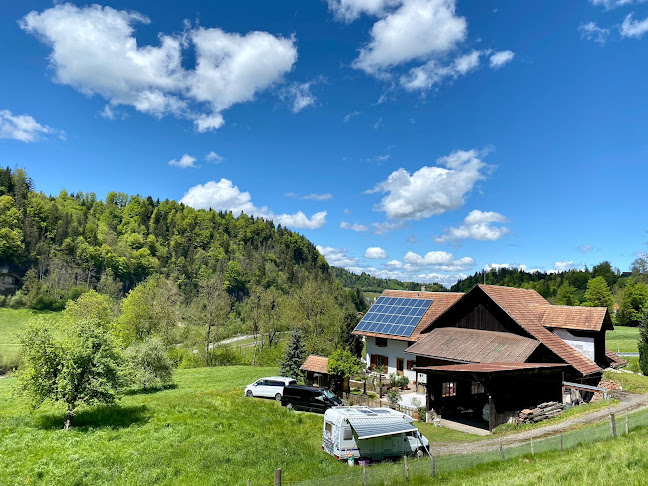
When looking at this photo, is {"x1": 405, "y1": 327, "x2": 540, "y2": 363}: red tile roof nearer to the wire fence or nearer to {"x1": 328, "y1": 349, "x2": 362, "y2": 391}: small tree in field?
{"x1": 328, "y1": 349, "x2": 362, "y2": 391}: small tree in field

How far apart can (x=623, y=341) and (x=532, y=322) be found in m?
53.9

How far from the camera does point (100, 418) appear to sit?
20.7 meters

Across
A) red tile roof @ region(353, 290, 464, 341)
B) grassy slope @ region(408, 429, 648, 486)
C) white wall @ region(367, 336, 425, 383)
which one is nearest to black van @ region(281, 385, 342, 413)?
white wall @ region(367, 336, 425, 383)

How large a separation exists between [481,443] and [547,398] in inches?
360

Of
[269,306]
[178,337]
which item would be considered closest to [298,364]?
[269,306]

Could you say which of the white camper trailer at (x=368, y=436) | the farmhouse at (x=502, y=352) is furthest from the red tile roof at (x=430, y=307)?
the white camper trailer at (x=368, y=436)

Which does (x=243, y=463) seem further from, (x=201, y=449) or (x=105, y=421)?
(x=105, y=421)

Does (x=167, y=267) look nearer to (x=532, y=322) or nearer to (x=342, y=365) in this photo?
(x=342, y=365)

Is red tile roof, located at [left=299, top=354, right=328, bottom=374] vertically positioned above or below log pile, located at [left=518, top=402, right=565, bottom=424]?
above

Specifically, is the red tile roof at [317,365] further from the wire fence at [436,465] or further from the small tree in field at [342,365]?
the wire fence at [436,465]

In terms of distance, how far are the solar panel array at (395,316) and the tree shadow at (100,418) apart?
22799 mm

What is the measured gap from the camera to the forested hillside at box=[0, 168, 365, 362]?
56.2 m

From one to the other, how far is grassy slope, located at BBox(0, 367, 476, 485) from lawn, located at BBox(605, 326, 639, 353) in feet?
183

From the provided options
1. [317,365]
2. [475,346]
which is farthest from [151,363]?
[475,346]
